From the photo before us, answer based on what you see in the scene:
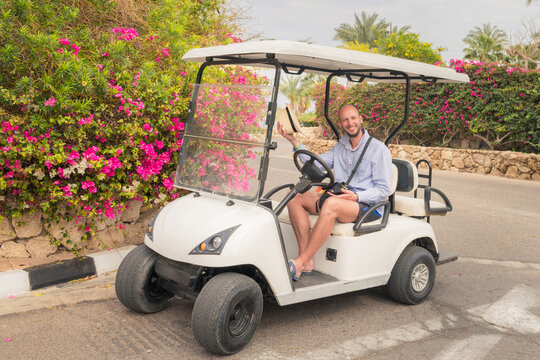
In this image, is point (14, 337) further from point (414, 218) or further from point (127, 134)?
point (414, 218)

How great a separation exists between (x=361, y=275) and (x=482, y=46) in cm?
4848

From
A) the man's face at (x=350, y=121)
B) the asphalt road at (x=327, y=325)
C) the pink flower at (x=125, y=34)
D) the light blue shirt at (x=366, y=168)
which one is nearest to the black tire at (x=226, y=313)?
the asphalt road at (x=327, y=325)

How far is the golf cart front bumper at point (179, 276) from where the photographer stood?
326 cm

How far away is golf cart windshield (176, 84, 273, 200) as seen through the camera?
3465 millimetres

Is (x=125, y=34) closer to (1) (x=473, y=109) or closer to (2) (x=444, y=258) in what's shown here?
→ (2) (x=444, y=258)

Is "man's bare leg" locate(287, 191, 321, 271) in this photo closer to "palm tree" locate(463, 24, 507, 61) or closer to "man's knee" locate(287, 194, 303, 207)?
"man's knee" locate(287, 194, 303, 207)

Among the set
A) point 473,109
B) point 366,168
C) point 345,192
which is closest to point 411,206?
point 366,168

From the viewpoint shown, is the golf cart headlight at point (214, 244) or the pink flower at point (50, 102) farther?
the pink flower at point (50, 102)

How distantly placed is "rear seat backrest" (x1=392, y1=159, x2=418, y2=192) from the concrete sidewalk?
2505 mm

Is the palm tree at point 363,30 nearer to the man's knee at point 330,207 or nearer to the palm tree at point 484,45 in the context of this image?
A: the palm tree at point 484,45

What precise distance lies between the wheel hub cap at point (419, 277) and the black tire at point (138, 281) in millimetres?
1926

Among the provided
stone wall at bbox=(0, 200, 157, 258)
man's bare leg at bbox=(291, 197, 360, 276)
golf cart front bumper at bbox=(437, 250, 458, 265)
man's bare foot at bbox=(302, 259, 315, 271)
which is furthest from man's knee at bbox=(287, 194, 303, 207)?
stone wall at bbox=(0, 200, 157, 258)

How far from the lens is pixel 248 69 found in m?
5.67

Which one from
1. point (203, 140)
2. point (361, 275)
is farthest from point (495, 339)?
point (203, 140)
